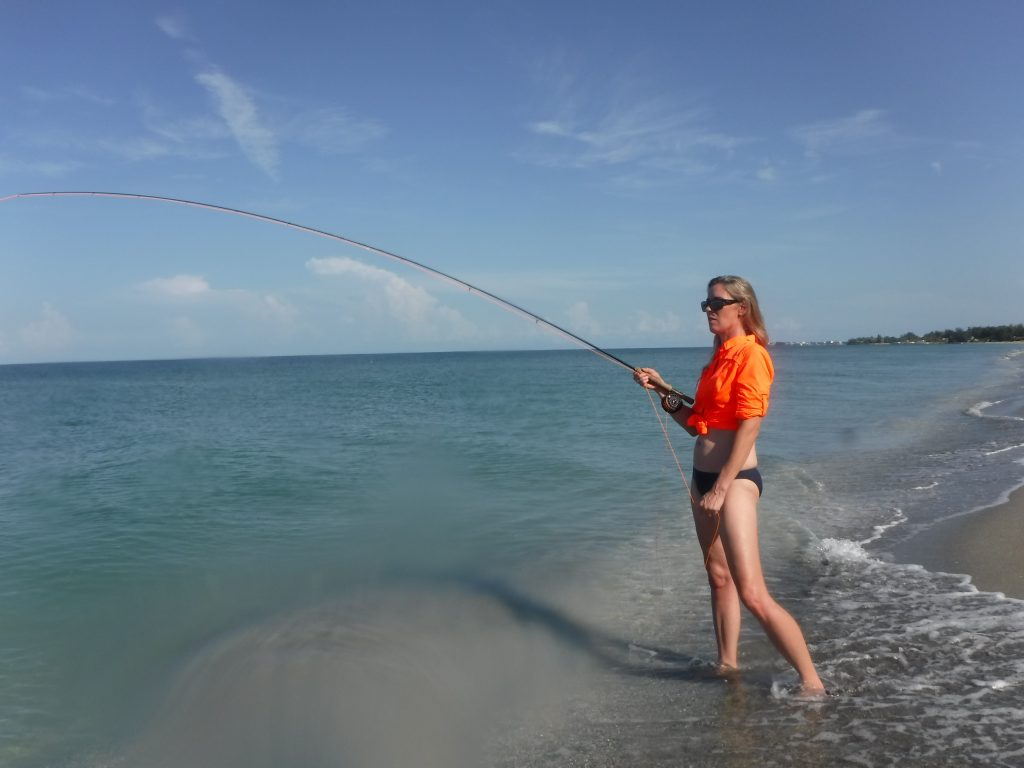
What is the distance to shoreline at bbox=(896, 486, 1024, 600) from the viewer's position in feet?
19.4

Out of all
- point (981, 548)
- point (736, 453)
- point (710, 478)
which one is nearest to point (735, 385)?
point (736, 453)

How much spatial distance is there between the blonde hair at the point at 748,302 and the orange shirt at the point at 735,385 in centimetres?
6

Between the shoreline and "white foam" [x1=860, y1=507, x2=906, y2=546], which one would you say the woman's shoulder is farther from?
"white foam" [x1=860, y1=507, x2=906, y2=546]

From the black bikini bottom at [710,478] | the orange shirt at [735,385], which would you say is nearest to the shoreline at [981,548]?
the black bikini bottom at [710,478]

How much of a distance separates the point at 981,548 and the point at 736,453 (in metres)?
4.36

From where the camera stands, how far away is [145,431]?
22.7 meters

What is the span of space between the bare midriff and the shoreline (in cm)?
308

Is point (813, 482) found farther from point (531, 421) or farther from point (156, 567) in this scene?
point (531, 421)

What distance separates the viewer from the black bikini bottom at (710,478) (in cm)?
399

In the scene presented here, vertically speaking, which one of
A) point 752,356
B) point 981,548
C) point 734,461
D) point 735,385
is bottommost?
point 981,548

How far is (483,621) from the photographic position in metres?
5.83

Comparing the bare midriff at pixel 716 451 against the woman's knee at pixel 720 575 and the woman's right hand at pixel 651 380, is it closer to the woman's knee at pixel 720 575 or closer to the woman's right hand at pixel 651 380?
the woman's right hand at pixel 651 380

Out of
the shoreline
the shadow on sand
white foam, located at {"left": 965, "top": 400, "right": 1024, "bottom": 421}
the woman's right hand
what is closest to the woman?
the woman's right hand

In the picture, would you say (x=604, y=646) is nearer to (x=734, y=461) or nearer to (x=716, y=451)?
(x=716, y=451)
